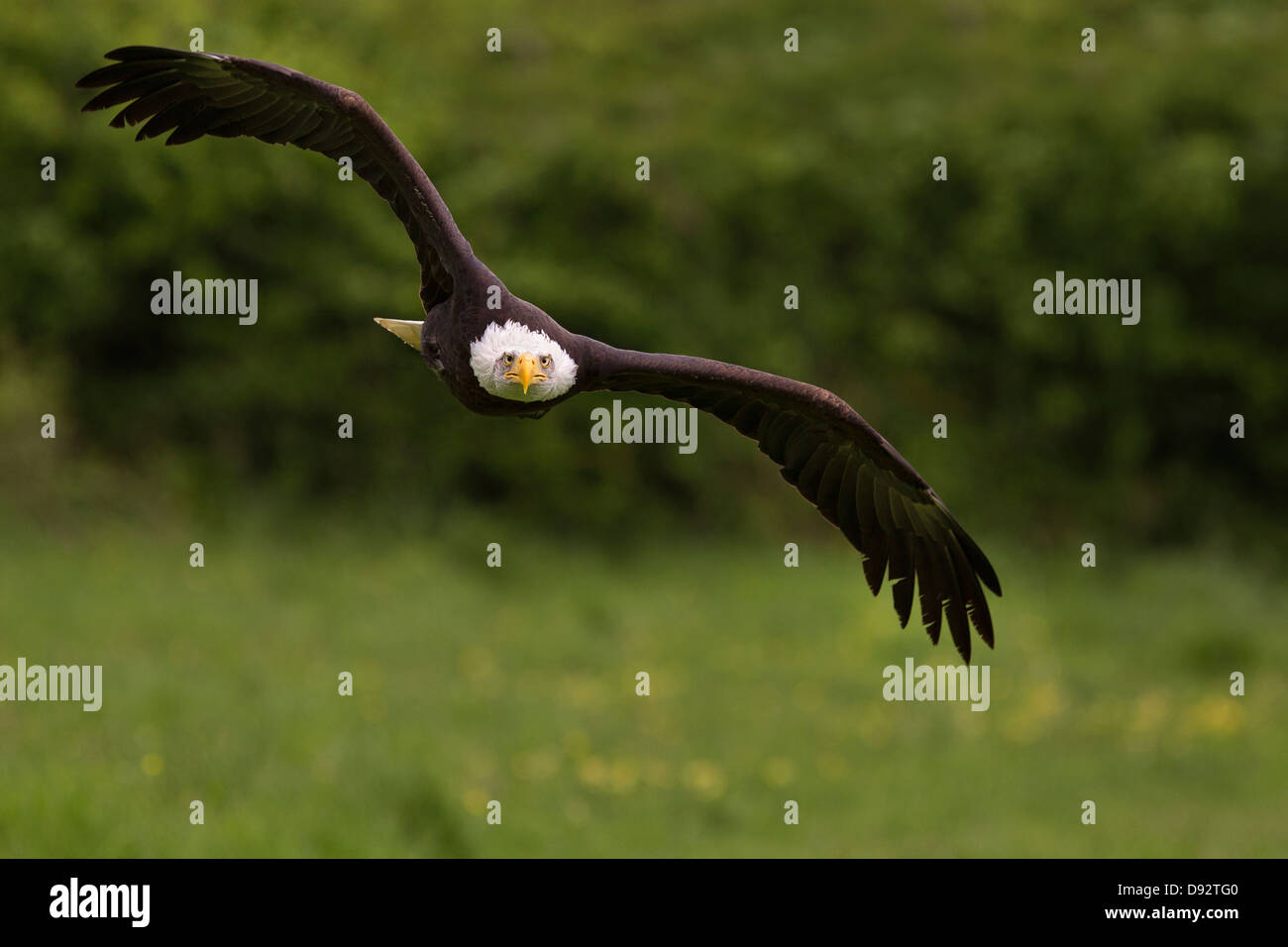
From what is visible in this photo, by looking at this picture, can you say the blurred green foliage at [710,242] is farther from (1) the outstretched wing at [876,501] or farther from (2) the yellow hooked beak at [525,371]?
(2) the yellow hooked beak at [525,371]

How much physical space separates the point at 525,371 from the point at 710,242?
13.9 m

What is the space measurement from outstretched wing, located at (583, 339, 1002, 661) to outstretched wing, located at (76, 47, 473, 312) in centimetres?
132

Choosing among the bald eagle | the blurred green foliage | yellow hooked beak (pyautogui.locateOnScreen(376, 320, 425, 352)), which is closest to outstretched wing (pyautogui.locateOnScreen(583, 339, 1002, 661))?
the bald eagle

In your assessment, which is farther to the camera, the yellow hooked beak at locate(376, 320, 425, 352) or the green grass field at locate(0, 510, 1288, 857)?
the green grass field at locate(0, 510, 1288, 857)

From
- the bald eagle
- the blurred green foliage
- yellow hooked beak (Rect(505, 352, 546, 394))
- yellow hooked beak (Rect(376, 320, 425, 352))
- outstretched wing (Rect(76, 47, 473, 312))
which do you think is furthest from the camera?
the blurred green foliage

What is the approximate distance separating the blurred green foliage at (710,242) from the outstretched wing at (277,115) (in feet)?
32.5

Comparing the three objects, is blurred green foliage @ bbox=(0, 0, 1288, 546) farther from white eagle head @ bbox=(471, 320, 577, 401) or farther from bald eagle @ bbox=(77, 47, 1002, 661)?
white eagle head @ bbox=(471, 320, 577, 401)

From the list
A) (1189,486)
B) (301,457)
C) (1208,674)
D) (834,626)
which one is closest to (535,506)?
(301,457)

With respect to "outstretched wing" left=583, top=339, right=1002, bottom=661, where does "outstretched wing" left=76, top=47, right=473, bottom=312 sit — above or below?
above

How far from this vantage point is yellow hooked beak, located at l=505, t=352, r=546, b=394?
5.95 m

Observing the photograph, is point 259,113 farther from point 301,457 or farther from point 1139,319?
point 1139,319

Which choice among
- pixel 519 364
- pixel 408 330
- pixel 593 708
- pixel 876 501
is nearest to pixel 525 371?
pixel 519 364

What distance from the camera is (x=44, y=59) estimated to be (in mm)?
16766

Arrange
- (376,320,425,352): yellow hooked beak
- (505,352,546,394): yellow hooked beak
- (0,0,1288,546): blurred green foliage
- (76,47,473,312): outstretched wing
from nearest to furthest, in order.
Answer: (505,352,546,394): yellow hooked beak → (76,47,473,312): outstretched wing → (376,320,425,352): yellow hooked beak → (0,0,1288,546): blurred green foliage
